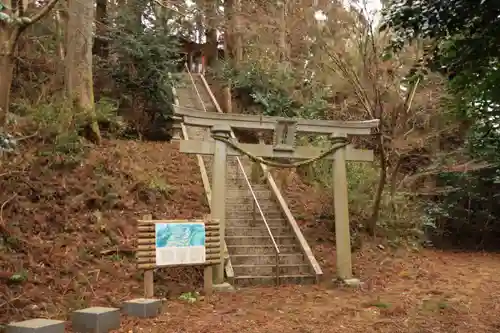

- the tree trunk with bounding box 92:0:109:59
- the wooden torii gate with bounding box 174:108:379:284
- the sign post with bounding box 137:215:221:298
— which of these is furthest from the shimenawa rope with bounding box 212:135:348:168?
the tree trunk with bounding box 92:0:109:59

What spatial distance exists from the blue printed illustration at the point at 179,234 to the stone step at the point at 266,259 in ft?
5.42

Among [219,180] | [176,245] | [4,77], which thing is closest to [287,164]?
[219,180]

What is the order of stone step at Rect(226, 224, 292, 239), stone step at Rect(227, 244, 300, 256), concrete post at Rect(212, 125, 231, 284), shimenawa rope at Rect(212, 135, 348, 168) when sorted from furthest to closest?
stone step at Rect(226, 224, 292, 239), stone step at Rect(227, 244, 300, 256), shimenawa rope at Rect(212, 135, 348, 168), concrete post at Rect(212, 125, 231, 284)

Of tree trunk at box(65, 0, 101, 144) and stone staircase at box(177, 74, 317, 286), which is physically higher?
tree trunk at box(65, 0, 101, 144)

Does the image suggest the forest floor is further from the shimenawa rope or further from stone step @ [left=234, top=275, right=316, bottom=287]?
the shimenawa rope

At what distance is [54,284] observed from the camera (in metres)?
7.28

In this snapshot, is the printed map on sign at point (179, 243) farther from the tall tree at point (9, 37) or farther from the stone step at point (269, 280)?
the tall tree at point (9, 37)

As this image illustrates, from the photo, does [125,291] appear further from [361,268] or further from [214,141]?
[361,268]

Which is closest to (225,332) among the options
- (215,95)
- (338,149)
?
(338,149)

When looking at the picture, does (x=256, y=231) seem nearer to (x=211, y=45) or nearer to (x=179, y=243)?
(x=179, y=243)

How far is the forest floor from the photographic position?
22.3 ft

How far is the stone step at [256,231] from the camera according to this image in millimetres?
10508

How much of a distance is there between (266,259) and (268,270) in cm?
29

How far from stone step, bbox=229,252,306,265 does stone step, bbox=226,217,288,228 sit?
1.07m
